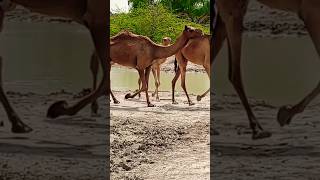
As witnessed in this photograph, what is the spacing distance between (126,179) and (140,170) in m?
0.32

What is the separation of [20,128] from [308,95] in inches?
86.3

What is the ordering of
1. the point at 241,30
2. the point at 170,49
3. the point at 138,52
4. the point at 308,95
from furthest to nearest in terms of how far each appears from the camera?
the point at 138,52 < the point at 170,49 < the point at 241,30 < the point at 308,95

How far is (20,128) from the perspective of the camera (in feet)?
14.7

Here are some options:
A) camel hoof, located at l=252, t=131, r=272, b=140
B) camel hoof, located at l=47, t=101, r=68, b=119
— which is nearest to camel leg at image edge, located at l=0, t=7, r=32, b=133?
camel hoof, located at l=47, t=101, r=68, b=119

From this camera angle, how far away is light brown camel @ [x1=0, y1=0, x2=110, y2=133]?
14.6 feet

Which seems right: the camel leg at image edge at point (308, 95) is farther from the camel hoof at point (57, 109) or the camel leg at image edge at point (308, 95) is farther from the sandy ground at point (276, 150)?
the camel hoof at point (57, 109)

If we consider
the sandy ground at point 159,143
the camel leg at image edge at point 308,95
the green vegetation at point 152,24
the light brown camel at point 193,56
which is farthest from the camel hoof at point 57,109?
the green vegetation at point 152,24

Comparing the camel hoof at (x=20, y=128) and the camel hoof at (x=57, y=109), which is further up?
the camel hoof at (x=57, y=109)

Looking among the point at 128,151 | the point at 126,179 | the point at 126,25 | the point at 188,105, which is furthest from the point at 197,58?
the point at 126,25

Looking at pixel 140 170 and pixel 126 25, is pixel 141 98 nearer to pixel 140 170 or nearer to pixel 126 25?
pixel 140 170

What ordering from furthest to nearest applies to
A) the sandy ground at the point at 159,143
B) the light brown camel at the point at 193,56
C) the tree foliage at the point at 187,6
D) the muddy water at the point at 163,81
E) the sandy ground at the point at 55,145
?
1. the tree foliage at the point at 187,6
2. the muddy water at the point at 163,81
3. the light brown camel at the point at 193,56
4. the sandy ground at the point at 159,143
5. the sandy ground at the point at 55,145

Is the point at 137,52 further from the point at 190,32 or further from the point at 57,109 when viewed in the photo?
the point at 57,109

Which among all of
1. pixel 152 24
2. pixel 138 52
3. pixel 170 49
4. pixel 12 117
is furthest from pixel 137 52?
pixel 152 24

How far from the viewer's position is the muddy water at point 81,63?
4.21m
